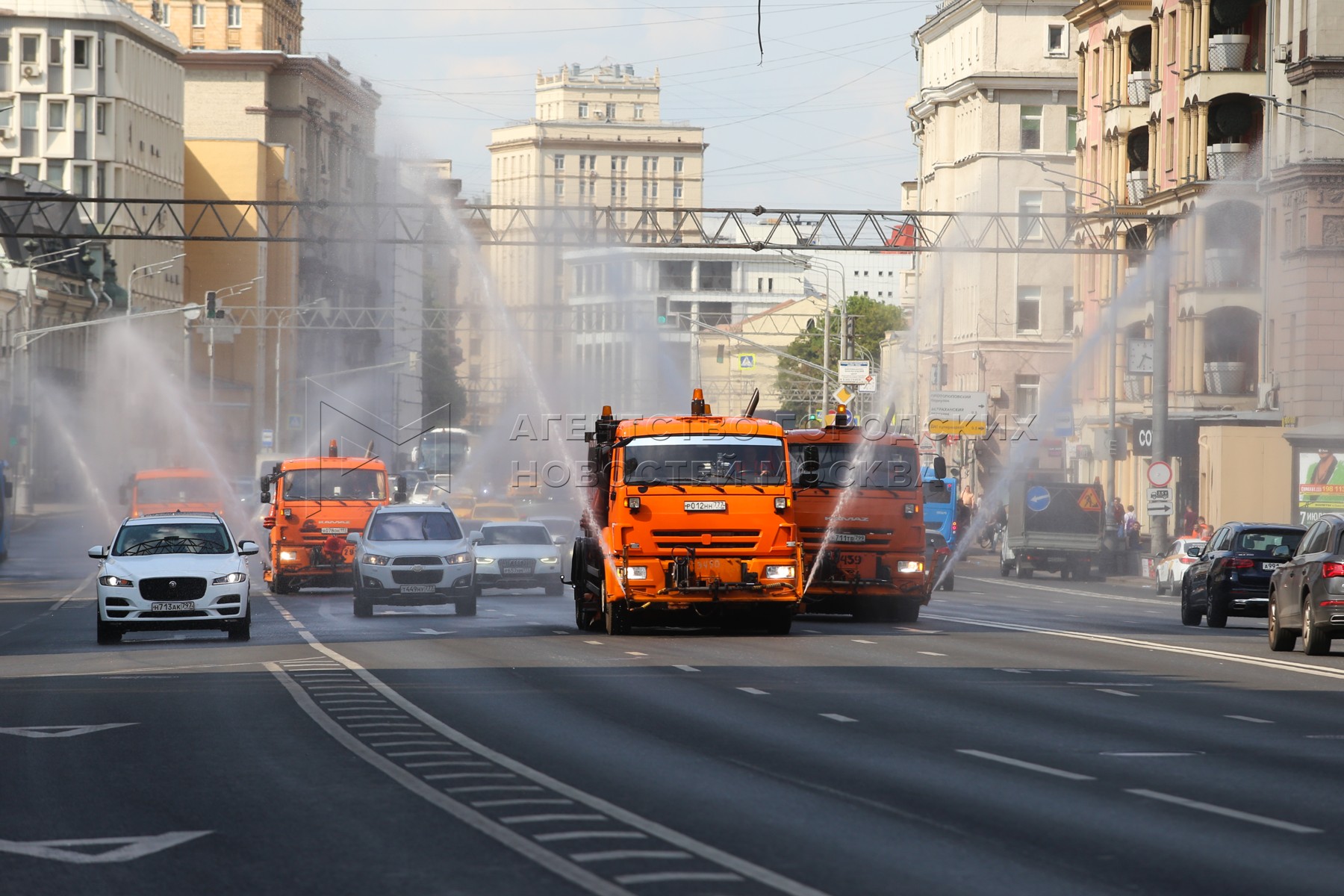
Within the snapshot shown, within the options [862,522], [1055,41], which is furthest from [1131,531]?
[1055,41]

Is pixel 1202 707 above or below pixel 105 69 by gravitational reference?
below

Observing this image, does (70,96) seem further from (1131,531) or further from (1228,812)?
(1228,812)

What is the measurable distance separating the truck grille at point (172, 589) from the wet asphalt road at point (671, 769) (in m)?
1.47

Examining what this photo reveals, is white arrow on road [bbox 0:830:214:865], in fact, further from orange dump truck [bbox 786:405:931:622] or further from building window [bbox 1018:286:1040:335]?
building window [bbox 1018:286:1040:335]

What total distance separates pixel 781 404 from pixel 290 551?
9180cm

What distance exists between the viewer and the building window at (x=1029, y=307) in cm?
10538

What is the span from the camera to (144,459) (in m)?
97.2

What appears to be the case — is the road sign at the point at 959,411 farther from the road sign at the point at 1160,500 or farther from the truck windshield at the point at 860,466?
the truck windshield at the point at 860,466

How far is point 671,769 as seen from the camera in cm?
1386

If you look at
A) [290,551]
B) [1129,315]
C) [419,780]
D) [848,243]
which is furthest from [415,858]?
[1129,315]

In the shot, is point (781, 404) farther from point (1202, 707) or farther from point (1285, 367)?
point (1202, 707)

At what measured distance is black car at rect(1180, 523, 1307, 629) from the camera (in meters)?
33.5

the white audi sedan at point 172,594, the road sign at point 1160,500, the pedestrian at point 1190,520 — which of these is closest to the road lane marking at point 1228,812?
the white audi sedan at point 172,594

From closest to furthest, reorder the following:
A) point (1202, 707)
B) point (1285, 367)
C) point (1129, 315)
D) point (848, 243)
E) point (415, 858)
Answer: point (415, 858) < point (1202, 707) < point (848, 243) < point (1285, 367) < point (1129, 315)
